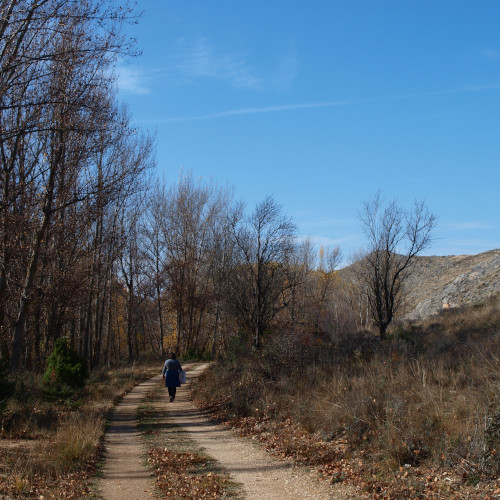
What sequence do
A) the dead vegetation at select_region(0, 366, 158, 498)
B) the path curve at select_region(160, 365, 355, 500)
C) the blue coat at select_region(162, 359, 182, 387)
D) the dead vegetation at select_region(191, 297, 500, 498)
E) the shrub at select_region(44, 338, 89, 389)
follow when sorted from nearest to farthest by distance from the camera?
the dead vegetation at select_region(191, 297, 500, 498) → the path curve at select_region(160, 365, 355, 500) → the dead vegetation at select_region(0, 366, 158, 498) → the shrub at select_region(44, 338, 89, 389) → the blue coat at select_region(162, 359, 182, 387)

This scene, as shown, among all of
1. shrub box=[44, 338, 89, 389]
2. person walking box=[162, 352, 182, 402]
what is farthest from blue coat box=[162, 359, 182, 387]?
shrub box=[44, 338, 89, 389]

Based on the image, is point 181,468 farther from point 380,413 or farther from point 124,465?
point 380,413


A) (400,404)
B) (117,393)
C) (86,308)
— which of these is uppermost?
(86,308)

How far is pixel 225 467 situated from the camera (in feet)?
27.4

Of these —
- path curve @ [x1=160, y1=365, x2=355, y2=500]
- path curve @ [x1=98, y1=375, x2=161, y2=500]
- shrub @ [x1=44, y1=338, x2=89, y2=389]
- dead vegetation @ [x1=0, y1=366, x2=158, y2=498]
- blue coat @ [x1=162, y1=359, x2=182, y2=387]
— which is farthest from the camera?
blue coat @ [x1=162, y1=359, x2=182, y2=387]

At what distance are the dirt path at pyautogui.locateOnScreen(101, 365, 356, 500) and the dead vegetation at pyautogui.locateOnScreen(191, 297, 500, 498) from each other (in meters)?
0.37

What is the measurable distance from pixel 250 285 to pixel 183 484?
17.0 m

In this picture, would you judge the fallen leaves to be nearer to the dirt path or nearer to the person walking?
the dirt path

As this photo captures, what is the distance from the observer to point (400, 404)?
8391mm

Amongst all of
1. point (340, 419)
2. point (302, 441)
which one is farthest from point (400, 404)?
point (302, 441)

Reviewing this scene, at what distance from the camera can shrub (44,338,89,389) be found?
648 inches

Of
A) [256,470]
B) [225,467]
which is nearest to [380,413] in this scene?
[256,470]

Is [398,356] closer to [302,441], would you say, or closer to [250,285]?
[302,441]

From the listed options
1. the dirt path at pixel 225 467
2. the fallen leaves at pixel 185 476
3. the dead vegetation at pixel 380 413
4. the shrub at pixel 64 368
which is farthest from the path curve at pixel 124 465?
the shrub at pixel 64 368
